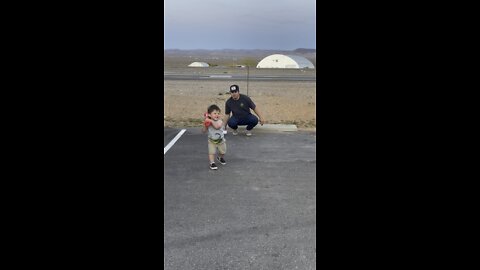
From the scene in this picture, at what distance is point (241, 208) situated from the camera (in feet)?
13.9

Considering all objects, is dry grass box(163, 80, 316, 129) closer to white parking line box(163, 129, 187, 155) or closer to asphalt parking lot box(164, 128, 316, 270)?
white parking line box(163, 129, 187, 155)

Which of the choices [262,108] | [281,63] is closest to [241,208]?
[262,108]

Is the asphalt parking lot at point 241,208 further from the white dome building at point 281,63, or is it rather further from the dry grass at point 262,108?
the white dome building at point 281,63

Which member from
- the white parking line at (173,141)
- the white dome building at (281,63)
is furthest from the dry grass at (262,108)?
the white dome building at (281,63)

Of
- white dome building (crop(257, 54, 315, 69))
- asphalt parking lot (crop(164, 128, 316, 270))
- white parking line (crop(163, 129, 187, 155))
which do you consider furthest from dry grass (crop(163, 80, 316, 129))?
white dome building (crop(257, 54, 315, 69))

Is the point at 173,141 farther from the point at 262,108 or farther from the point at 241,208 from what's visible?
the point at 262,108

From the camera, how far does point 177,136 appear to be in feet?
25.9

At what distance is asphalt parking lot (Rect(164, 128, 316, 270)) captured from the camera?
3.15 metres

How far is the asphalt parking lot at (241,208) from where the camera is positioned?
10.3 ft

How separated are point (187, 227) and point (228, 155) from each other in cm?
288

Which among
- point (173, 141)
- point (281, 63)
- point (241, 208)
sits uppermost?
point (281, 63)

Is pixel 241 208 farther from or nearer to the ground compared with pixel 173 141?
nearer to the ground
